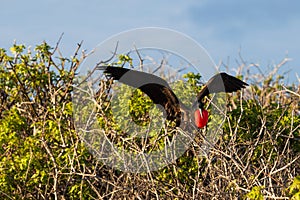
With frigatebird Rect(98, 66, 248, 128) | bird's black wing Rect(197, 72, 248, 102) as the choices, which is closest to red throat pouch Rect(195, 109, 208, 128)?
frigatebird Rect(98, 66, 248, 128)

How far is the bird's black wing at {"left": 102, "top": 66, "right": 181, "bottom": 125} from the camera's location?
26.7 feet

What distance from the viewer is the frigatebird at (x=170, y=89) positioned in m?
7.90

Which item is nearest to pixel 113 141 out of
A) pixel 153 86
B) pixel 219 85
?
pixel 153 86

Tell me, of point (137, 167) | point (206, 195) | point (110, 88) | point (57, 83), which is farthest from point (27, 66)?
point (206, 195)

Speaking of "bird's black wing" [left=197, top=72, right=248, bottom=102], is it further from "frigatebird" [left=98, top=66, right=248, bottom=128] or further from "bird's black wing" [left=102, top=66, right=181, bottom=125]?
"bird's black wing" [left=102, top=66, right=181, bottom=125]

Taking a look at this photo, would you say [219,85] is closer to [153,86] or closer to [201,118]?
[201,118]

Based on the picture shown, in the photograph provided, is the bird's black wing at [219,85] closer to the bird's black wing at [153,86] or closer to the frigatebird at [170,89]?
the frigatebird at [170,89]

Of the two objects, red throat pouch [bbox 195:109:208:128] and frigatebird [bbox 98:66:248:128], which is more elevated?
frigatebird [bbox 98:66:248:128]

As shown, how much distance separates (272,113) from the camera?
943cm

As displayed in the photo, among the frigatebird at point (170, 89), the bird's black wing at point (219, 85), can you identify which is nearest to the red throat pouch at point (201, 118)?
the frigatebird at point (170, 89)

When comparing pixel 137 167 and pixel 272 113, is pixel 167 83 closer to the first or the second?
Answer: pixel 137 167

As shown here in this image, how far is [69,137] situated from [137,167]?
4.82 feet

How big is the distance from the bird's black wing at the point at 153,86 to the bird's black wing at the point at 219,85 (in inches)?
13.4

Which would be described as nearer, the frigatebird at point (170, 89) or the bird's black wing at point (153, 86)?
the frigatebird at point (170, 89)
